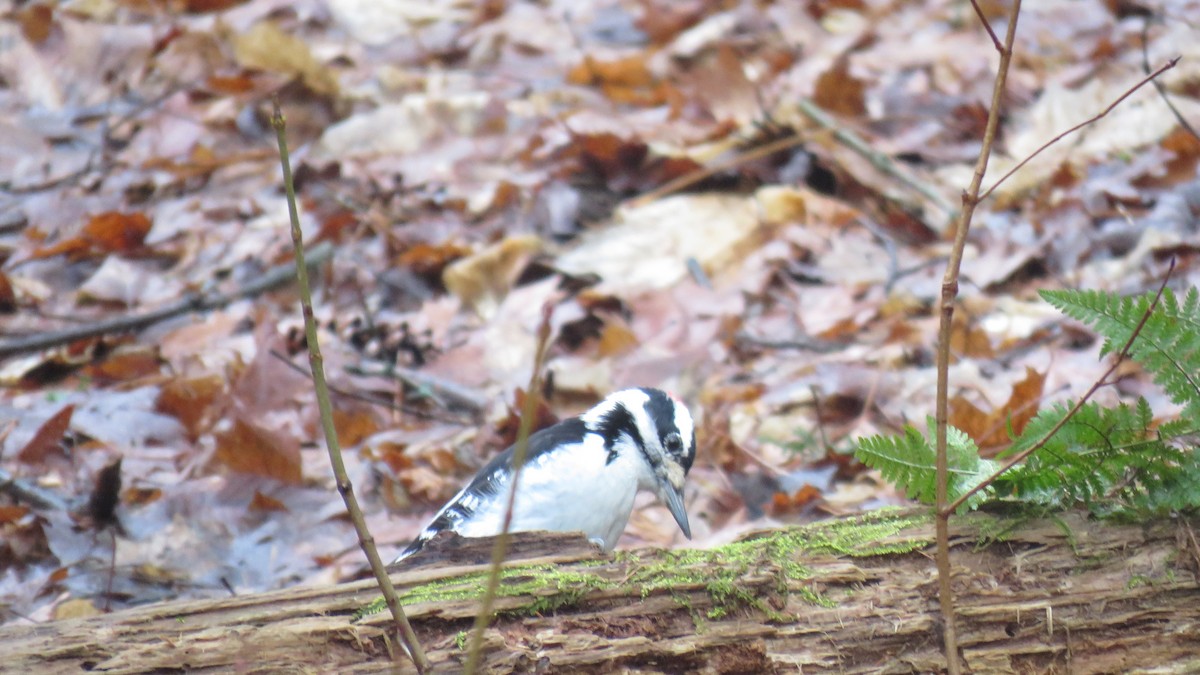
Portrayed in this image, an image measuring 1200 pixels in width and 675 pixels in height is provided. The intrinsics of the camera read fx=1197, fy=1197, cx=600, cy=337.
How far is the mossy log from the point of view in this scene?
2.47m

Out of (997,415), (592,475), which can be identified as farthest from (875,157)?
(592,475)

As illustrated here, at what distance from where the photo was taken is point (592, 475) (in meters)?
4.02

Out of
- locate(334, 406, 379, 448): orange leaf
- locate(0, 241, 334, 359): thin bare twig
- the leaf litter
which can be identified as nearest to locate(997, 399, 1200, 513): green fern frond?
the leaf litter

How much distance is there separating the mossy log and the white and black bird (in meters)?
1.13

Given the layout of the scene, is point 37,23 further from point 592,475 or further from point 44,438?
point 592,475

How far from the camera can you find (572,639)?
249 centimetres

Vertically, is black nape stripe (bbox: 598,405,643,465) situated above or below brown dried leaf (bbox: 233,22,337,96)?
below

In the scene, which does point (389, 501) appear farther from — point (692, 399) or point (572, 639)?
point (572, 639)

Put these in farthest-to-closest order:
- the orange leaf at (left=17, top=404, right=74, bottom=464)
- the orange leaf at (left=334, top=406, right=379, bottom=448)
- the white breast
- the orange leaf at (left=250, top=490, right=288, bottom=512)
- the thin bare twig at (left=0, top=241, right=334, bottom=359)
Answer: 1. the thin bare twig at (left=0, top=241, right=334, bottom=359)
2. the orange leaf at (left=334, top=406, right=379, bottom=448)
3. the orange leaf at (left=17, top=404, right=74, bottom=464)
4. the orange leaf at (left=250, top=490, right=288, bottom=512)
5. the white breast

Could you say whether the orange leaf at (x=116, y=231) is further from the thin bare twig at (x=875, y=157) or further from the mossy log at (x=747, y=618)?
the mossy log at (x=747, y=618)

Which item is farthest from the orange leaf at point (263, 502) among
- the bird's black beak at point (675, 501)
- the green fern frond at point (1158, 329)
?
the green fern frond at point (1158, 329)

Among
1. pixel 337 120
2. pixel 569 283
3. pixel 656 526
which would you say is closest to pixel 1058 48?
pixel 569 283

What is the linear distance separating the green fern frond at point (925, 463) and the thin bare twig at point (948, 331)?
0.26m

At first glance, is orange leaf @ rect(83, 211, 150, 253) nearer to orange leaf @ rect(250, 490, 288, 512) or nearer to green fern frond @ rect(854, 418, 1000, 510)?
orange leaf @ rect(250, 490, 288, 512)
